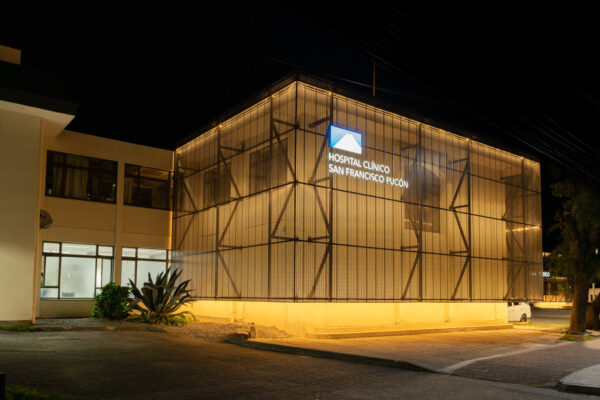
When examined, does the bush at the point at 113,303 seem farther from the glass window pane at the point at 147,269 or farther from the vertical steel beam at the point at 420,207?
the vertical steel beam at the point at 420,207

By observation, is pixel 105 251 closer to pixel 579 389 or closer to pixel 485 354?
pixel 485 354

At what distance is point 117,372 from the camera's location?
9.68 metres

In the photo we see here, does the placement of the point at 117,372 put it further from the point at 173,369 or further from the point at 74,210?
the point at 74,210

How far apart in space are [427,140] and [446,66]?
13.0 metres

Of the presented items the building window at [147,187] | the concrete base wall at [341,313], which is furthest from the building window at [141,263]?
the concrete base wall at [341,313]

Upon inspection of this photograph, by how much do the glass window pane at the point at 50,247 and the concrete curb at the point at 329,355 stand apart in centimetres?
1096

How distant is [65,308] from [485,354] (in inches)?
655

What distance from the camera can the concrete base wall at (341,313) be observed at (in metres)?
17.5

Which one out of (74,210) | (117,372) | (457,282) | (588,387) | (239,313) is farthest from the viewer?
(74,210)

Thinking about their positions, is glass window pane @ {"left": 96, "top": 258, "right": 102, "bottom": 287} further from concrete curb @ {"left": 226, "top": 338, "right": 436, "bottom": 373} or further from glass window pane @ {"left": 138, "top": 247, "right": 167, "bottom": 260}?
concrete curb @ {"left": 226, "top": 338, "right": 436, "bottom": 373}

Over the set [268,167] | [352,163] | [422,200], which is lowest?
[422,200]

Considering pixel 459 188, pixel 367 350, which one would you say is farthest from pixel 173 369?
pixel 459 188

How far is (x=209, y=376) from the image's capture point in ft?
31.6

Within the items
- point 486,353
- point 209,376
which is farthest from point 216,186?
point 209,376
